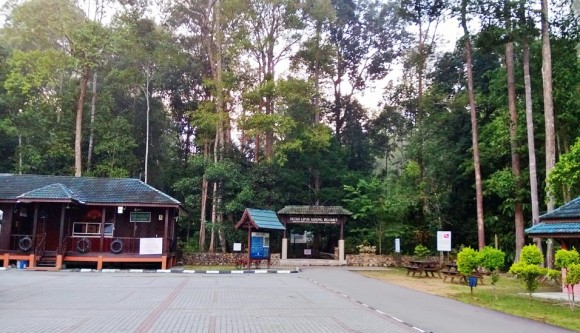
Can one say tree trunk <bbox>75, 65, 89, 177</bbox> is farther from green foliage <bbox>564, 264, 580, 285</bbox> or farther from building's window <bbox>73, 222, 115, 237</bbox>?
green foliage <bbox>564, 264, 580, 285</bbox>

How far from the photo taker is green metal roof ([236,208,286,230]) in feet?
72.7

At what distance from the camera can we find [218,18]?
2942cm

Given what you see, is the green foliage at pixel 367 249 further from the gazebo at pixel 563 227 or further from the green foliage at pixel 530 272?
the green foliage at pixel 530 272

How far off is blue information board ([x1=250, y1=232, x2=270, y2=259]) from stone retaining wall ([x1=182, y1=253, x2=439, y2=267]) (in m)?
1.56

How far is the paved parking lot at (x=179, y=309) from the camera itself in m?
7.77

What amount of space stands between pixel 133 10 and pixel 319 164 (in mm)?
15462

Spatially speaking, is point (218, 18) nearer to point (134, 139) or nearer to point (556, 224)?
point (134, 139)

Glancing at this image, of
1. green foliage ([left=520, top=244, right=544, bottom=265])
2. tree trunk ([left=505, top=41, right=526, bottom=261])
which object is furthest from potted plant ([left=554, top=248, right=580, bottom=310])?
tree trunk ([left=505, top=41, right=526, bottom=261])

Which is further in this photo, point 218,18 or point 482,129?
point 218,18

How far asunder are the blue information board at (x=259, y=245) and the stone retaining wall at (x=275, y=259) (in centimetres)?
156

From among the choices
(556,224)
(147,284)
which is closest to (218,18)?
(147,284)

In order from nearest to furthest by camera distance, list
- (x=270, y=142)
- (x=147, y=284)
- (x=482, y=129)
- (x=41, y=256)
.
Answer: (x=147, y=284), (x=41, y=256), (x=482, y=129), (x=270, y=142)

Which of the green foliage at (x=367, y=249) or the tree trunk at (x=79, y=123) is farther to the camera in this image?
the tree trunk at (x=79, y=123)

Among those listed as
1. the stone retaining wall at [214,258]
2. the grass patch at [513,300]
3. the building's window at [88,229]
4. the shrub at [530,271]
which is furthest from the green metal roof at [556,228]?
the building's window at [88,229]
